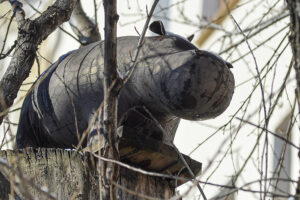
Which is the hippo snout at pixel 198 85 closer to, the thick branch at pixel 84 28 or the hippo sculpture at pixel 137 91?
the hippo sculpture at pixel 137 91

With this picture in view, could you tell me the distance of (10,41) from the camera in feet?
25.2

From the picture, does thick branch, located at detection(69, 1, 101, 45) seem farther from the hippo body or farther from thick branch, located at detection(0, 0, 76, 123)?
the hippo body

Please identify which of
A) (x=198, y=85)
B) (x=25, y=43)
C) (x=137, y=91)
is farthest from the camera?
(x=25, y=43)

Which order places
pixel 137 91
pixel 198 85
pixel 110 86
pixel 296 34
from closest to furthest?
pixel 296 34, pixel 110 86, pixel 198 85, pixel 137 91

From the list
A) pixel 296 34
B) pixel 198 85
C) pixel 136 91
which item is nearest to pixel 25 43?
pixel 136 91

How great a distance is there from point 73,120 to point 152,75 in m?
0.37

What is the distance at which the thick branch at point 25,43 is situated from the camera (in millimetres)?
2885

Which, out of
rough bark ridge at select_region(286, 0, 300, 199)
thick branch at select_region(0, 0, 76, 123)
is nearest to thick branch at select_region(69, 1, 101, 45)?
thick branch at select_region(0, 0, 76, 123)

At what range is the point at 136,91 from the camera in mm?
2613

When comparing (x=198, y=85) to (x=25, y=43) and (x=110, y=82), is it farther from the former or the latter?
(x=25, y=43)

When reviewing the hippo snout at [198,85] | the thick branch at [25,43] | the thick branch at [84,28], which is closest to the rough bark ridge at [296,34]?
the hippo snout at [198,85]

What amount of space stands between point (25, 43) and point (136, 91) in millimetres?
599

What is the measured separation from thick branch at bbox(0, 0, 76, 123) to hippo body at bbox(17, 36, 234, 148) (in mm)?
93

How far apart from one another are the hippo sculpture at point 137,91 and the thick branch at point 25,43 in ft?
0.31
